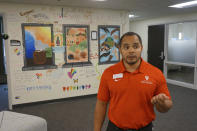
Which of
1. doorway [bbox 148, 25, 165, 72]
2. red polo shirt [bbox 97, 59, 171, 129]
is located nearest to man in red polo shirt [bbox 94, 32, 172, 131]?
red polo shirt [bbox 97, 59, 171, 129]

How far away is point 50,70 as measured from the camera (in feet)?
13.3

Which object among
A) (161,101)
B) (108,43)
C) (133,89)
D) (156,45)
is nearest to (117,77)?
(133,89)

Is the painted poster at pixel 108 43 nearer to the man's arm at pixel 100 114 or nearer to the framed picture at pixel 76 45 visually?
the framed picture at pixel 76 45

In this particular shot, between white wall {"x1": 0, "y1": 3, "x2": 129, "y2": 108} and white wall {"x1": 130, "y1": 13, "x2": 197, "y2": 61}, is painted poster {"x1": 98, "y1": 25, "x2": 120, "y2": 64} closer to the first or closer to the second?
white wall {"x1": 0, "y1": 3, "x2": 129, "y2": 108}

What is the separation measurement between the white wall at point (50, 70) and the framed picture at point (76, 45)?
123mm

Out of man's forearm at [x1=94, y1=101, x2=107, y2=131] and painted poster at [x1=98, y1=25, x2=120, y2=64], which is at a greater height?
painted poster at [x1=98, y1=25, x2=120, y2=64]

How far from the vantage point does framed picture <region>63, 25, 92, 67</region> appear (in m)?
4.14

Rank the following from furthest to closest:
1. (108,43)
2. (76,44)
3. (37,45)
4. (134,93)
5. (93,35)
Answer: (108,43) → (93,35) → (76,44) → (37,45) → (134,93)

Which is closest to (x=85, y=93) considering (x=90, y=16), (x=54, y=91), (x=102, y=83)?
(x=54, y=91)

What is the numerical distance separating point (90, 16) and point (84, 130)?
2.72 m

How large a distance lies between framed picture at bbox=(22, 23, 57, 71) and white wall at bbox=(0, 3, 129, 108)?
0.29ft

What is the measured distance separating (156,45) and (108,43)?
100 inches

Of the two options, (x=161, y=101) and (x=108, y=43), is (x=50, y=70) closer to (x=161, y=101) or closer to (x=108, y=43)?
(x=108, y=43)

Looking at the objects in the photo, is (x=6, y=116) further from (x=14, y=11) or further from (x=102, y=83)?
(x=14, y=11)
